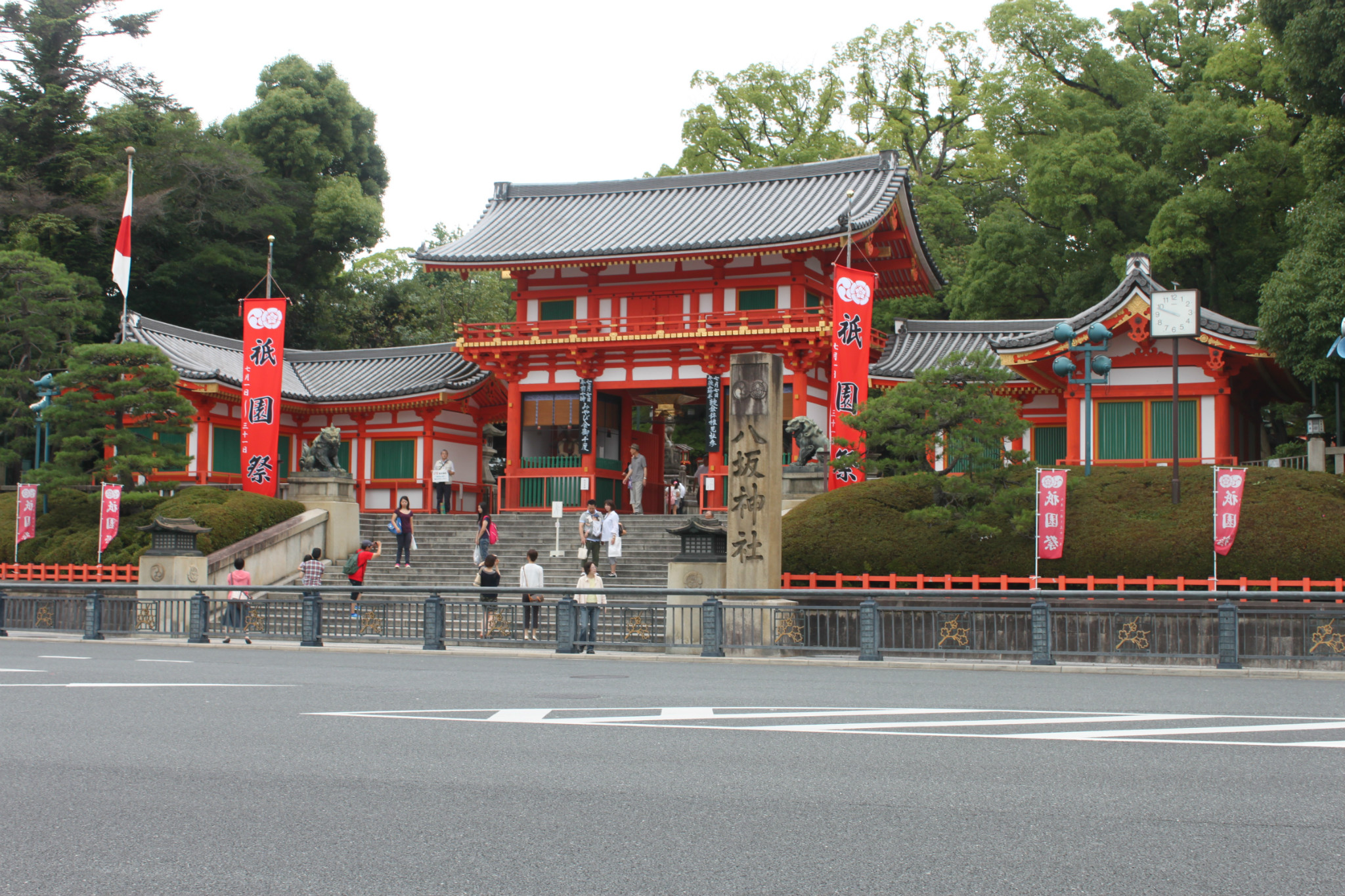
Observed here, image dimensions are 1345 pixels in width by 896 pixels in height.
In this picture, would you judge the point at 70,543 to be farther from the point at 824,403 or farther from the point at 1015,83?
the point at 1015,83

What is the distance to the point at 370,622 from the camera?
1766 cm

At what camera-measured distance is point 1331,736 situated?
7.74 metres

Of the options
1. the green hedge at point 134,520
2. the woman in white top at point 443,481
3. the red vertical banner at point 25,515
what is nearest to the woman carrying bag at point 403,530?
the green hedge at point 134,520

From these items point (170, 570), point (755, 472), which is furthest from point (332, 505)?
point (755, 472)

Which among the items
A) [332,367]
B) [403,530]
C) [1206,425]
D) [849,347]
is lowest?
[403,530]

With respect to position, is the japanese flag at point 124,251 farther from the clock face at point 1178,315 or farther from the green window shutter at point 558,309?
the clock face at point 1178,315

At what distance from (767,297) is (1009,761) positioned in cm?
2539

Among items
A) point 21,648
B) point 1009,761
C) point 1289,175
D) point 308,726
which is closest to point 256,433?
point 21,648

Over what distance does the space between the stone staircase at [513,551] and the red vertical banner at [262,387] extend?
9.13 feet

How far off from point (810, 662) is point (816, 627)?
681 millimetres

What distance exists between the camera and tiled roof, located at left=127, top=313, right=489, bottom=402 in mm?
32812

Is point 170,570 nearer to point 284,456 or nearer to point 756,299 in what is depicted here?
point 284,456

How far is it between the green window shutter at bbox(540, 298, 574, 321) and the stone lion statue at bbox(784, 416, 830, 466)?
1133cm

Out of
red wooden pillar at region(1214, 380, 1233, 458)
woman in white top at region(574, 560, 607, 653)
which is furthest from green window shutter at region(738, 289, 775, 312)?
woman in white top at region(574, 560, 607, 653)
